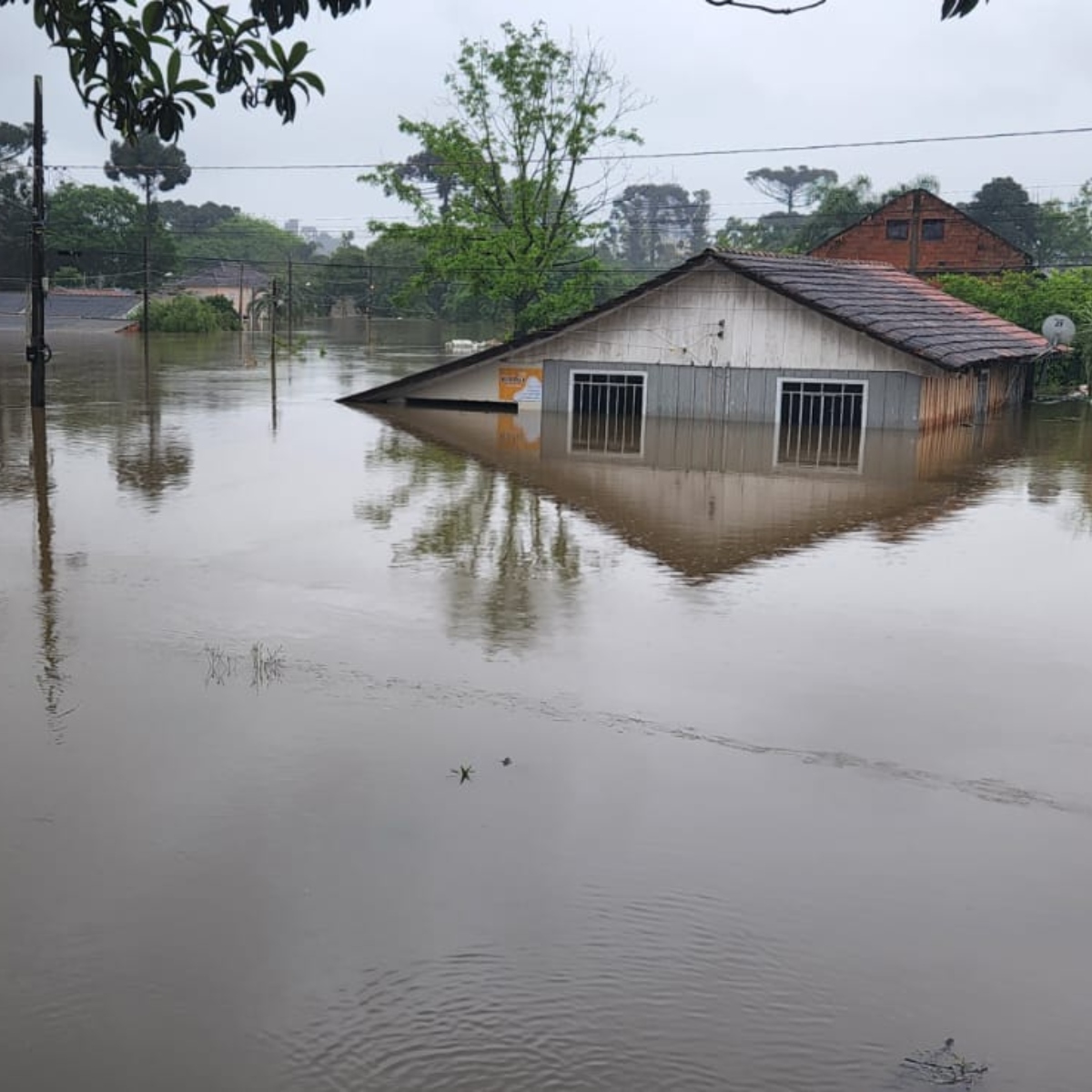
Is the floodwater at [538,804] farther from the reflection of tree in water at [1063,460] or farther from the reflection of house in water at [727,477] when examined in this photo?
the reflection of tree in water at [1063,460]

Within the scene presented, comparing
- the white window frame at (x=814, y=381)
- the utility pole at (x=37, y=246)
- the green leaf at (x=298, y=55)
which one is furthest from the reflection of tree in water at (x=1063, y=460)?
the utility pole at (x=37, y=246)

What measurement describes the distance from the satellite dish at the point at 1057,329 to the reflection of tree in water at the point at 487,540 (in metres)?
26.1

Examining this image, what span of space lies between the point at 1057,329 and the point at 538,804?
1606 inches

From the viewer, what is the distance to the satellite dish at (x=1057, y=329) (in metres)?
45.0

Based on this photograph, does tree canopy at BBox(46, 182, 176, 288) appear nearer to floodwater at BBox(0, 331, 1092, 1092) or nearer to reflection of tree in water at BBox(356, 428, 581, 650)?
reflection of tree in water at BBox(356, 428, 581, 650)

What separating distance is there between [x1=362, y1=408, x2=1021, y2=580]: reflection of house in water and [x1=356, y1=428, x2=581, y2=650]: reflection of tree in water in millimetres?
871

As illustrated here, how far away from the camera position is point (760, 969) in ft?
22.4

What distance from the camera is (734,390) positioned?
33.9 metres

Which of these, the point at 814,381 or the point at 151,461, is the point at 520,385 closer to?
the point at 814,381

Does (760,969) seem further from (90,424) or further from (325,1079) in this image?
(90,424)

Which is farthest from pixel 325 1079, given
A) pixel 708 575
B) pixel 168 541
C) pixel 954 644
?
pixel 168 541

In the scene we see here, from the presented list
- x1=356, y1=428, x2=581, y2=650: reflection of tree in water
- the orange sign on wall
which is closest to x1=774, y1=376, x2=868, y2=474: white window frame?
the orange sign on wall

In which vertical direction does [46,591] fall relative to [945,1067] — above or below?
above

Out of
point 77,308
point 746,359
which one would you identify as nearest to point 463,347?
point 77,308
